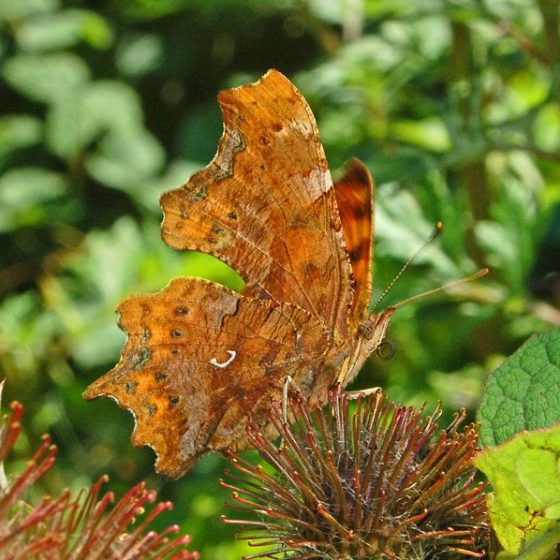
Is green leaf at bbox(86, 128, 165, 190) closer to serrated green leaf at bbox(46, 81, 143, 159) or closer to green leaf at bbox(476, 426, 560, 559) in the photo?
serrated green leaf at bbox(46, 81, 143, 159)

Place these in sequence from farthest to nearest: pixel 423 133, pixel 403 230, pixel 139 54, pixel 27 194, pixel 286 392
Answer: pixel 139 54 → pixel 27 194 → pixel 423 133 → pixel 403 230 → pixel 286 392

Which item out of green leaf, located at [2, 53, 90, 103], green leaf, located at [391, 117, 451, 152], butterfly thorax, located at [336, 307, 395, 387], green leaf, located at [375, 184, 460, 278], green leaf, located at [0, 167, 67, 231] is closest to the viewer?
butterfly thorax, located at [336, 307, 395, 387]

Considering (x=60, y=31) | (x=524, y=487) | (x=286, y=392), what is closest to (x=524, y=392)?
(x=524, y=487)

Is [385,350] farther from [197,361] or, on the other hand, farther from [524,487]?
[524,487]

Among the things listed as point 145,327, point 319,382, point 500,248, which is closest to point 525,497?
point 319,382

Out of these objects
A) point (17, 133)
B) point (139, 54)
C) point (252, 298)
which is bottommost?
point (17, 133)

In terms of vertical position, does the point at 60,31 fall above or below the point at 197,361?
above

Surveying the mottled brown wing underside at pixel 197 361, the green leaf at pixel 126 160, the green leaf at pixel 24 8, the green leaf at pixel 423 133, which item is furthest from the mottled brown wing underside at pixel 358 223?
the green leaf at pixel 24 8

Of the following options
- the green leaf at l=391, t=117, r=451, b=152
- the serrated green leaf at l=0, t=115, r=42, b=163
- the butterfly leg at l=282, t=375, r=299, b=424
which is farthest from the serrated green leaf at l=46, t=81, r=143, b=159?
the butterfly leg at l=282, t=375, r=299, b=424
